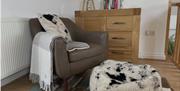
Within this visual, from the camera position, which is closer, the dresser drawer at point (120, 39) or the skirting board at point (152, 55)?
the dresser drawer at point (120, 39)

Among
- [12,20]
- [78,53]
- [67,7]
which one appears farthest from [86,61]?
[67,7]

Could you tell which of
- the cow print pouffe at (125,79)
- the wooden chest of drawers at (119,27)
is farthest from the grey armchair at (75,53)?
the wooden chest of drawers at (119,27)

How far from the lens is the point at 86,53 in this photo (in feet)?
6.25

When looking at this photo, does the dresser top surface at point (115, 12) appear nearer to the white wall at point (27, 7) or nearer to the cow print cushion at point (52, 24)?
the white wall at point (27, 7)

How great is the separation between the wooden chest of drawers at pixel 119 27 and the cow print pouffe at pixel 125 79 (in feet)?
3.62

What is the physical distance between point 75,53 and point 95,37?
23.3 inches

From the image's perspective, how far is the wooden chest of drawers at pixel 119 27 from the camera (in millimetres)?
2652

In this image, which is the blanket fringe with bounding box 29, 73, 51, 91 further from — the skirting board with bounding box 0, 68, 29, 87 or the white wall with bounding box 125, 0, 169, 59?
the white wall with bounding box 125, 0, 169, 59

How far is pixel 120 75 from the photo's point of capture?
1495mm

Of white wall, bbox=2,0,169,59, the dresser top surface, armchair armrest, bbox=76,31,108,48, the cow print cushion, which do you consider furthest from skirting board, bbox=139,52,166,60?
the cow print cushion

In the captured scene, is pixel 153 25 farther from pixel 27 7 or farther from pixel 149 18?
pixel 27 7

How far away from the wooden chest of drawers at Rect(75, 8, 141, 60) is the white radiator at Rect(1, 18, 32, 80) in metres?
1.09

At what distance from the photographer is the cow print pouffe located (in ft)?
4.58

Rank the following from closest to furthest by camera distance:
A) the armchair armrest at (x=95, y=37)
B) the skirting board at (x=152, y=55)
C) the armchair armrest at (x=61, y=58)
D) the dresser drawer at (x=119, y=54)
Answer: the armchair armrest at (x=61, y=58), the armchair armrest at (x=95, y=37), the dresser drawer at (x=119, y=54), the skirting board at (x=152, y=55)
